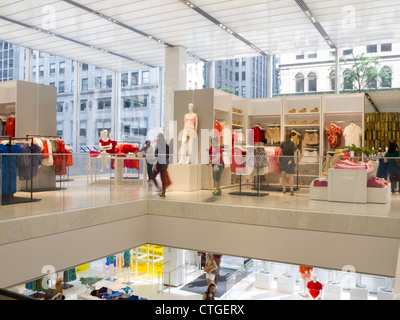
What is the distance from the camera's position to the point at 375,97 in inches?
424

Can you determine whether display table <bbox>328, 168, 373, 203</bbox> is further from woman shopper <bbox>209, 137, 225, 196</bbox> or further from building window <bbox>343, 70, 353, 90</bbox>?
building window <bbox>343, 70, 353, 90</bbox>

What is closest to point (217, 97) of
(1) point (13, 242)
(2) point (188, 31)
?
(2) point (188, 31)

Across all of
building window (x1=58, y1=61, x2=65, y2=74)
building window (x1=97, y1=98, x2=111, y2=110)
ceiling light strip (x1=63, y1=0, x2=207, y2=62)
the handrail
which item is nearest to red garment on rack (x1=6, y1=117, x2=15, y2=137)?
ceiling light strip (x1=63, y1=0, x2=207, y2=62)

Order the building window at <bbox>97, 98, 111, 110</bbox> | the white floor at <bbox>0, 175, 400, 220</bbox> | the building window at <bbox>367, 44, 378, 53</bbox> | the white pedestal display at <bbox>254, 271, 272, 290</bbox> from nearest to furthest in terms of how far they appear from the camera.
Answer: the white floor at <bbox>0, 175, 400, 220</bbox> < the white pedestal display at <bbox>254, 271, 272, 290</bbox> < the building window at <bbox>367, 44, 378, 53</bbox> < the building window at <bbox>97, 98, 111, 110</bbox>

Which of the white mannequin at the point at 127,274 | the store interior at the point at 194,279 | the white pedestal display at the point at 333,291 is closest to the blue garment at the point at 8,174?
the store interior at the point at 194,279

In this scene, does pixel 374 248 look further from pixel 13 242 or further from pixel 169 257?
pixel 169 257

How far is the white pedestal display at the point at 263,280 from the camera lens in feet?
37.4

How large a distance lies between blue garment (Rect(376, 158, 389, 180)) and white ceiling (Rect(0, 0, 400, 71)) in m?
3.84

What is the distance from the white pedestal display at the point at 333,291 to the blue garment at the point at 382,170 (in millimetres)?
3198

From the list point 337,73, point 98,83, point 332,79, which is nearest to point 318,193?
point 332,79

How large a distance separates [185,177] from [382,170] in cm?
345

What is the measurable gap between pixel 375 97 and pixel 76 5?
7815 mm

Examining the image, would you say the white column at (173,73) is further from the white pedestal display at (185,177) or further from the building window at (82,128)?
the white pedestal display at (185,177)

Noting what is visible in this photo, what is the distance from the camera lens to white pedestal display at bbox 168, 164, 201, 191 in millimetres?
7574
